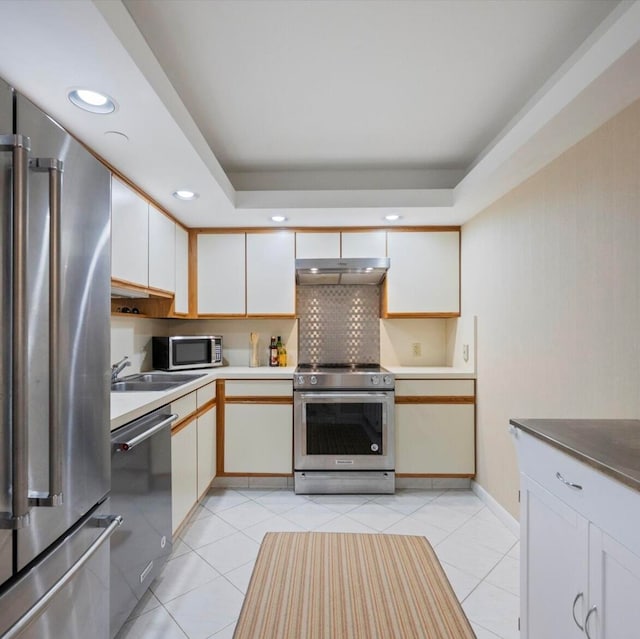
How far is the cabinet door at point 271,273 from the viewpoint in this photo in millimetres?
3355

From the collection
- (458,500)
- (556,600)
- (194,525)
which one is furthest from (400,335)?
(556,600)

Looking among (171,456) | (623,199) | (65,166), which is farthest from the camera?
(171,456)

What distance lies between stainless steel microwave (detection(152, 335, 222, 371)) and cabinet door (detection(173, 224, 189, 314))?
0.82 ft

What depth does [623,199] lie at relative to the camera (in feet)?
5.01

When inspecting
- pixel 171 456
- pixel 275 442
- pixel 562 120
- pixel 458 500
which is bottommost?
pixel 458 500

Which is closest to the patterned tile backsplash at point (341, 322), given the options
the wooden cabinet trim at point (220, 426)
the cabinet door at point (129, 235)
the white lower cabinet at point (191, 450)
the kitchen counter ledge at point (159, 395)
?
the kitchen counter ledge at point (159, 395)

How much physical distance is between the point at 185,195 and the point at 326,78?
1.18 meters

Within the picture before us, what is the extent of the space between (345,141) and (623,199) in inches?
58.7

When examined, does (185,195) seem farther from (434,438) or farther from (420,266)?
(434,438)

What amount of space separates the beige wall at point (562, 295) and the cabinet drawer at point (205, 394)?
1959mm

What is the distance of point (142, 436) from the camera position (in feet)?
5.47

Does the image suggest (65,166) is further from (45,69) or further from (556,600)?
(556,600)

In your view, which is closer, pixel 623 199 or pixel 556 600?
pixel 556 600

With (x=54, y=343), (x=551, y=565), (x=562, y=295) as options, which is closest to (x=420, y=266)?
(x=562, y=295)
